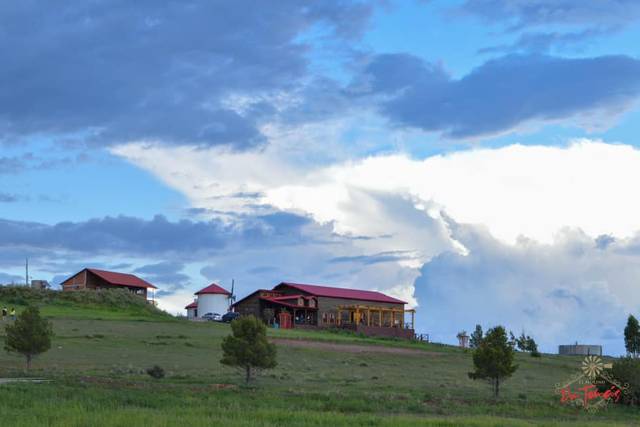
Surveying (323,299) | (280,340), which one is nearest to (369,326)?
(323,299)

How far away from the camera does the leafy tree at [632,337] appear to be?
75000 millimetres

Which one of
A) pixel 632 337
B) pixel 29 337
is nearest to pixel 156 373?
pixel 29 337

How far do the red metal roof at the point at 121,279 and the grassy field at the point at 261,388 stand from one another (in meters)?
37.4

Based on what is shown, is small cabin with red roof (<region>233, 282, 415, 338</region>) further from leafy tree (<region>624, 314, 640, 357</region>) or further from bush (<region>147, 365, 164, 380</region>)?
bush (<region>147, 365, 164, 380</region>)

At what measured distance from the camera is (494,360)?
130 feet

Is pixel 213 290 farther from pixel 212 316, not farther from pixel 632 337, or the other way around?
pixel 632 337

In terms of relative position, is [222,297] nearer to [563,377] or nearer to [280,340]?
[280,340]

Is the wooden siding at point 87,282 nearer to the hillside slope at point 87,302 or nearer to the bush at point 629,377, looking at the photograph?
the hillside slope at point 87,302

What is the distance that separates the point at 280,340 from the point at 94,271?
1892 inches

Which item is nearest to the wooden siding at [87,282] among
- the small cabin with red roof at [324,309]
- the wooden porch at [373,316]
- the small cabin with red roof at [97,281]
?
the small cabin with red roof at [97,281]

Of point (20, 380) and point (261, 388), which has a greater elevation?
point (20, 380)

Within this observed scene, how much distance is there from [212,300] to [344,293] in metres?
17.6

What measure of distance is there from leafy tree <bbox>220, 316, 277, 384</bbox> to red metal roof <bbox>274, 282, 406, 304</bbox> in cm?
5934

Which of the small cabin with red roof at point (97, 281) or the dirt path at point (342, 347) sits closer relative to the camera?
the dirt path at point (342, 347)
